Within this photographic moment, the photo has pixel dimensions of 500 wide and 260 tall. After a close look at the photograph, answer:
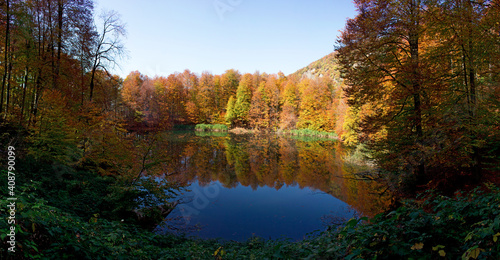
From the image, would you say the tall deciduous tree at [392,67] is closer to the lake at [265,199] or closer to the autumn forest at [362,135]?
the autumn forest at [362,135]

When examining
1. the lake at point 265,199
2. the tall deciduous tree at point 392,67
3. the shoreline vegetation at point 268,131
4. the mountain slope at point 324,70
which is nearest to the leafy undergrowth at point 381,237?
the lake at point 265,199

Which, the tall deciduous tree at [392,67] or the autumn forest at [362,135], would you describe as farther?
the tall deciduous tree at [392,67]

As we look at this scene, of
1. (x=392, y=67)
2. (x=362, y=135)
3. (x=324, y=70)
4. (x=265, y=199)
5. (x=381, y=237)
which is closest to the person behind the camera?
(x=381, y=237)

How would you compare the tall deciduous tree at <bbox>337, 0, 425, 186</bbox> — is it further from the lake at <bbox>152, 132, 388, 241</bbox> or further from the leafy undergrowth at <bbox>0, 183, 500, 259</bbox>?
the leafy undergrowth at <bbox>0, 183, 500, 259</bbox>

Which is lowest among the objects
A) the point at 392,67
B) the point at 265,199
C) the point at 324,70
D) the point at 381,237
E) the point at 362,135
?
the point at 265,199

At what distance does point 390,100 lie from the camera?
766 cm

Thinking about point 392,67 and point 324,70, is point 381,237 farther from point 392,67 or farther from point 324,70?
point 324,70

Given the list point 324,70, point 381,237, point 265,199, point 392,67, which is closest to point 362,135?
point 392,67

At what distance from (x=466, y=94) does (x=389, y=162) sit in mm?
2888

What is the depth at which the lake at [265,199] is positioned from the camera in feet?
23.1

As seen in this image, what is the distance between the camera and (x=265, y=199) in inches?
381

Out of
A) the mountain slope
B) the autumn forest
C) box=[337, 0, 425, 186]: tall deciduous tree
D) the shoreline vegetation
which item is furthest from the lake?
the mountain slope

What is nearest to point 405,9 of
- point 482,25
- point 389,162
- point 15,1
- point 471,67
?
point 482,25

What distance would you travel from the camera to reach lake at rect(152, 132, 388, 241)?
278 inches
